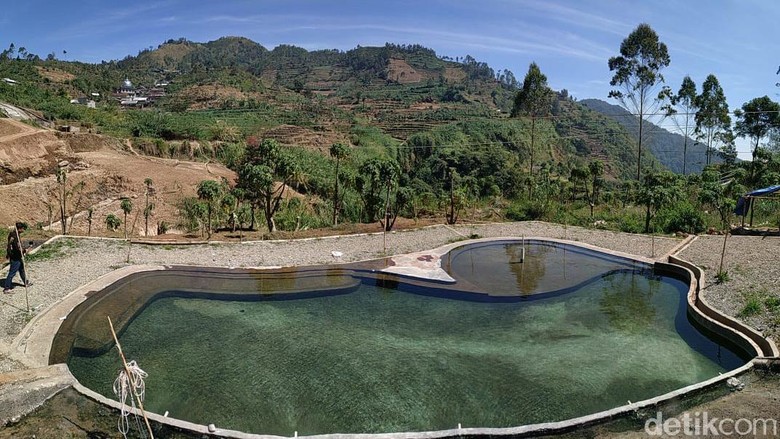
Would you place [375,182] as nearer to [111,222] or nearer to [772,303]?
[111,222]

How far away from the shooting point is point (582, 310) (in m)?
15.4

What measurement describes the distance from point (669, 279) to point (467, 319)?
9.13m

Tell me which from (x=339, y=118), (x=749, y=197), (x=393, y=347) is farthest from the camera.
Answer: (x=339, y=118)

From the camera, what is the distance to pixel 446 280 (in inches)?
672

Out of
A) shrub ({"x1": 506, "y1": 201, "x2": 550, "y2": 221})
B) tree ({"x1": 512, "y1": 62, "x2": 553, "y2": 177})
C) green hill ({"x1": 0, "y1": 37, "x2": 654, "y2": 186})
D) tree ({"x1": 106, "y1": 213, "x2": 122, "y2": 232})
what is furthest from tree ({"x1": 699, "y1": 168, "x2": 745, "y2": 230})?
tree ({"x1": 106, "y1": 213, "x2": 122, "y2": 232})

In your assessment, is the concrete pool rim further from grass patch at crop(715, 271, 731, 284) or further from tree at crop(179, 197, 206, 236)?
tree at crop(179, 197, 206, 236)

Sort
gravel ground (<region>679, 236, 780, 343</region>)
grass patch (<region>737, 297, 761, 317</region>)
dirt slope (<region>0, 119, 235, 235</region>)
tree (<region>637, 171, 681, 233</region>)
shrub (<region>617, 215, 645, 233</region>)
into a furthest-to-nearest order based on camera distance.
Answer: dirt slope (<region>0, 119, 235, 235</region>) → shrub (<region>617, 215, 645, 233</region>) → tree (<region>637, 171, 681, 233</region>) → grass patch (<region>737, 297, 761, 317</region>) → gravel ground (<region>679, 236, 780, 343</region>)

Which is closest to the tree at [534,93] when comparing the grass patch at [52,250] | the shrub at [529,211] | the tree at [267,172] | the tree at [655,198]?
the shrub at [529,211]

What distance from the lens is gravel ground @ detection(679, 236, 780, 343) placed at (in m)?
12.7

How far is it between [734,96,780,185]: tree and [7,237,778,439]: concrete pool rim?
80.1 ft

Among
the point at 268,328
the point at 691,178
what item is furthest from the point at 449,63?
the point at 268,328

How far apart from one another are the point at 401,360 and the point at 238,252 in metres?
10.3

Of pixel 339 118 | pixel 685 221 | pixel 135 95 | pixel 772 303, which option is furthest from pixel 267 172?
pixel 135 95

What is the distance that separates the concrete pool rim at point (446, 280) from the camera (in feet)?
27.7
